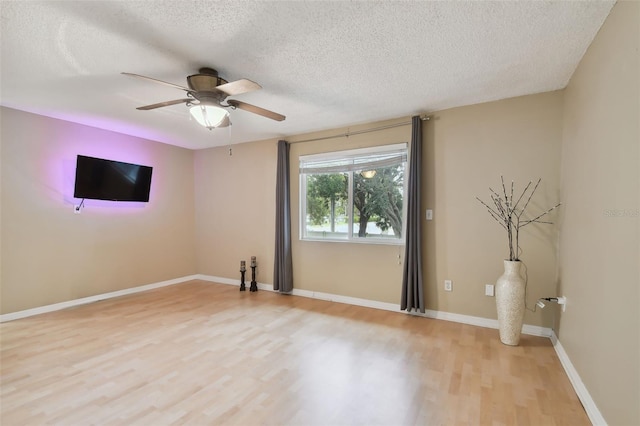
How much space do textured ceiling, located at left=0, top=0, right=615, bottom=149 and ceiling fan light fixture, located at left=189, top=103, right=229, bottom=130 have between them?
32 centimetres

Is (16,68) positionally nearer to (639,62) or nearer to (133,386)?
(133,386)

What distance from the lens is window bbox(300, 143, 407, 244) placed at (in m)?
3.91

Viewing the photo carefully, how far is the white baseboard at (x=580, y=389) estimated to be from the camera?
177 cm

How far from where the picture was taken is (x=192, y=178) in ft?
18.9

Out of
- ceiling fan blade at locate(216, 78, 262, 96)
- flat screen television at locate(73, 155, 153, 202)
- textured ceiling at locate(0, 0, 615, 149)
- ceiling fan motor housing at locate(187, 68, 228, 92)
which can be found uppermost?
textured ceiling at locate(0, 0, 615, 149)

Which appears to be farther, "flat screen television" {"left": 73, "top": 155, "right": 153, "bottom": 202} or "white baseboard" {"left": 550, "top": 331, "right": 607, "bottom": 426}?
"flat screen television" {"left": 73, "top": 155, "right": 153, "bottom": 202}

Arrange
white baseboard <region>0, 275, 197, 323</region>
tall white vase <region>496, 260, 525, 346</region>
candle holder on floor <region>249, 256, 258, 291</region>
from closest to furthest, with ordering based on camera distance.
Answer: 1. tall white vase <region>496, 260, 525, 346</region>
2. white baseboard <region>0, 275, 197, 323</region>
3. candle holder on floor <region>249, 256, 258, 291</region>

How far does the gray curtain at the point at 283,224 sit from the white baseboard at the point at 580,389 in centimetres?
328

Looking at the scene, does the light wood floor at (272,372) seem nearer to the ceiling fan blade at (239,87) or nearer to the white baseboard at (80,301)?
the white baseboard at (80,301)

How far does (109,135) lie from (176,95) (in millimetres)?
2129

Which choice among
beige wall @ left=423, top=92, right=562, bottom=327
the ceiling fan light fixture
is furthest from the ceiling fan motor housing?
beige wall @ left=423, top=92, right=562, bottom=327

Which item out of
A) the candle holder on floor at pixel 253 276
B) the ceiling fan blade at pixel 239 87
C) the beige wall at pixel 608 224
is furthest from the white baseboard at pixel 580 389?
the candle holder on floor at pixel 253 276

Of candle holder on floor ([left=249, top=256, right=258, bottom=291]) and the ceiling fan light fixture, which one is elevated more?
the ceiling fan light fixture

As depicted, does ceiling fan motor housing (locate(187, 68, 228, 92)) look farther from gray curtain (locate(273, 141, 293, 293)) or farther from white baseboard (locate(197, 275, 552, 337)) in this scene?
white baseboard (locate(197, 275, 552, 337))
